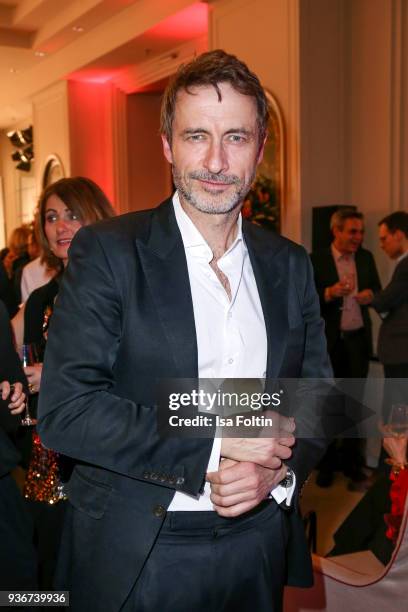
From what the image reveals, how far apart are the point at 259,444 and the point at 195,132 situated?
575 millimetres

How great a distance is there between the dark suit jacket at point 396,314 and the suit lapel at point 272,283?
9.68 ft

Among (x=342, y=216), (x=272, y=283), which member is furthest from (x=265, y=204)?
(x=272, y=283)

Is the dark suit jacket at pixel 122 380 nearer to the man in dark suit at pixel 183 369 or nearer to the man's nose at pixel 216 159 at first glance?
the man in dark suit at pixel 183 369

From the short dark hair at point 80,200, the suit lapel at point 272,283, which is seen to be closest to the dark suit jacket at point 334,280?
the short dark hair at point 80,200

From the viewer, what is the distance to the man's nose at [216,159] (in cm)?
127

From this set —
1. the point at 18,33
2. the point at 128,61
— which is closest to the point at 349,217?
the point at 128,61

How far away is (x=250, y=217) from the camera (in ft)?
18.4

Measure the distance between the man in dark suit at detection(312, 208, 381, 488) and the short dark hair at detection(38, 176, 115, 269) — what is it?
2.44 metres

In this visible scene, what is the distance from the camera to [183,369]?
3.99ft

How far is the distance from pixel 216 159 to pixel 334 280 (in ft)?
11.8

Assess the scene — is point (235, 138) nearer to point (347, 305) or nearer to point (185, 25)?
point (347, 305)

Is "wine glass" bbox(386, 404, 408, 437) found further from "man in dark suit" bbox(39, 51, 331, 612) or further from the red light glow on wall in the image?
the red light glow on wall

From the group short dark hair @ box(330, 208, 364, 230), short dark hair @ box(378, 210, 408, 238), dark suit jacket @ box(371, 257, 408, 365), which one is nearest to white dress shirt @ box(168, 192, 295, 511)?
dark suit jacket @ box(371, 257, 408, 365)

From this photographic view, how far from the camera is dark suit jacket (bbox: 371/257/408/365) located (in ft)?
14.1
